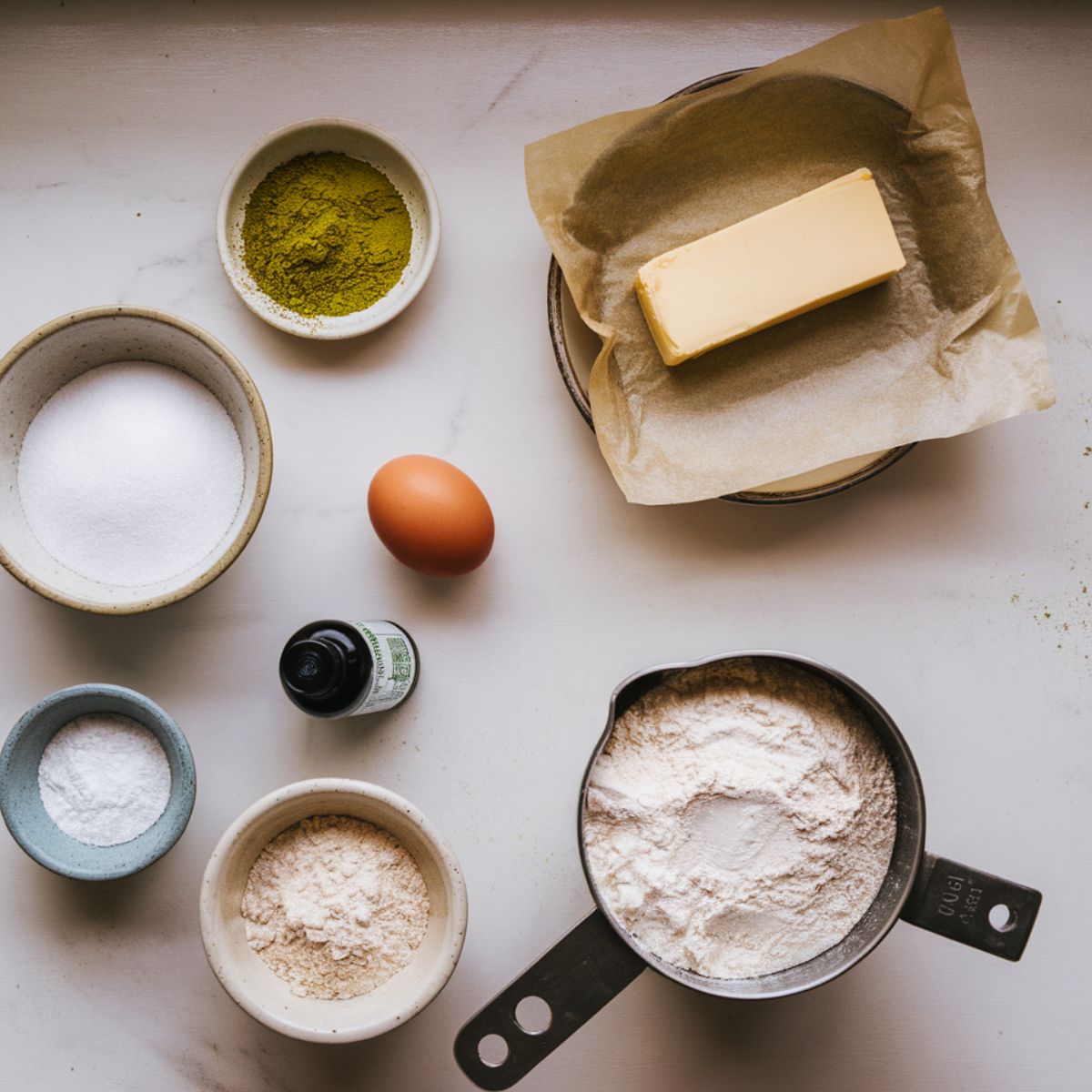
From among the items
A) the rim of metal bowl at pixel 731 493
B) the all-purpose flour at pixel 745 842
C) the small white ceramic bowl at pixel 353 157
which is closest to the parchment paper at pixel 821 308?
the rim of metal bowl at pixel 731 493

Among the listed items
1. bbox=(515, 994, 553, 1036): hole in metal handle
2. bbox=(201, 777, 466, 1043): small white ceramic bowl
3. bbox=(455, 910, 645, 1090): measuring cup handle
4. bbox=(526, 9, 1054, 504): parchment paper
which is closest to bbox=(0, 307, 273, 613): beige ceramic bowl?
bbox=(201, 777, 466, 1043): small white ceramic bowl

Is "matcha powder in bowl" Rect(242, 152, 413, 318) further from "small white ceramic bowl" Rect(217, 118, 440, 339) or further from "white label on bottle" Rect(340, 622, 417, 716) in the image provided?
"white label on bottle" Rect(340, 622, 417, 716)

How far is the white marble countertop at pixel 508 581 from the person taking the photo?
1100 millimetres

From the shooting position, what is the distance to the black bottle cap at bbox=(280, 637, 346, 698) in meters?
0.92

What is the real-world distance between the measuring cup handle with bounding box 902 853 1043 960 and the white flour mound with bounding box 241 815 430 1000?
0.50m

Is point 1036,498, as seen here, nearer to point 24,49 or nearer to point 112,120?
point 112,120

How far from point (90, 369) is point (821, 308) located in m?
0.83

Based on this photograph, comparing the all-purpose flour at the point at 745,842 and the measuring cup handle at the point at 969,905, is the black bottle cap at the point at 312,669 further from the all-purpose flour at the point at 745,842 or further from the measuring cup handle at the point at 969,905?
the measuring cup handle at the point at 969,905

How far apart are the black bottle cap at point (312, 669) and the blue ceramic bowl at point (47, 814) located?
0.56ft

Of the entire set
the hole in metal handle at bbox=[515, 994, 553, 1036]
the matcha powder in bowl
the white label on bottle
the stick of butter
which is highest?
the matcha powder in bowl

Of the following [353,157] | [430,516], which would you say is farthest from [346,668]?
[353,157]

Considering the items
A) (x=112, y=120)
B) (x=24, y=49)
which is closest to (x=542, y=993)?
(x=112, y=120)

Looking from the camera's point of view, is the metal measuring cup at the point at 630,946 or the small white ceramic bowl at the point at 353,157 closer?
the metal measuring cup at the point at 630,946

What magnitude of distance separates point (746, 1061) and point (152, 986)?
0.70 metres
